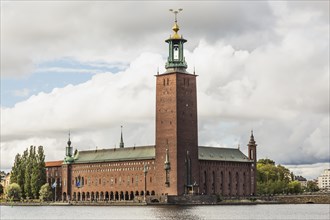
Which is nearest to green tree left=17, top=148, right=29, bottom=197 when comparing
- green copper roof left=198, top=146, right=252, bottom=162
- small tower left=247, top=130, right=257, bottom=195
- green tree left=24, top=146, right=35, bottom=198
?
green tree left=24, top=146, right=35, bottom=198

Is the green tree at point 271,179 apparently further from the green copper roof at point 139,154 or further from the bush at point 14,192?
the bush at point 14,192

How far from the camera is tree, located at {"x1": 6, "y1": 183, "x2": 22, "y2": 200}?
392 feet

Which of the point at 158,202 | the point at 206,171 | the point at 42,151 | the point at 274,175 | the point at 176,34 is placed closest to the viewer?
the point at 158,202

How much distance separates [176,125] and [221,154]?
17.6m

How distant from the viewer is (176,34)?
350 feet

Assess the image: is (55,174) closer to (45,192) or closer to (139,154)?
(45,192)

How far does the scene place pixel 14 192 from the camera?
119625mm

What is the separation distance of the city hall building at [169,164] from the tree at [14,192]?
7.53 meters

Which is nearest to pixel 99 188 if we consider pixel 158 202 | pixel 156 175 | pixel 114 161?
pixel 114 161

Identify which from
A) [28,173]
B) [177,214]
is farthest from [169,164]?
[177,214]

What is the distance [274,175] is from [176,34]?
44063 millimetres

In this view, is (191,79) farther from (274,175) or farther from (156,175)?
(274,175)

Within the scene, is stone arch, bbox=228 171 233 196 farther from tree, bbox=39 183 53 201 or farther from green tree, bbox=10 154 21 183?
green tree, bbox=10 154 21 183

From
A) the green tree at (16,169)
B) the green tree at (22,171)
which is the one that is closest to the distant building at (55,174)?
the green tree at (22,171)
